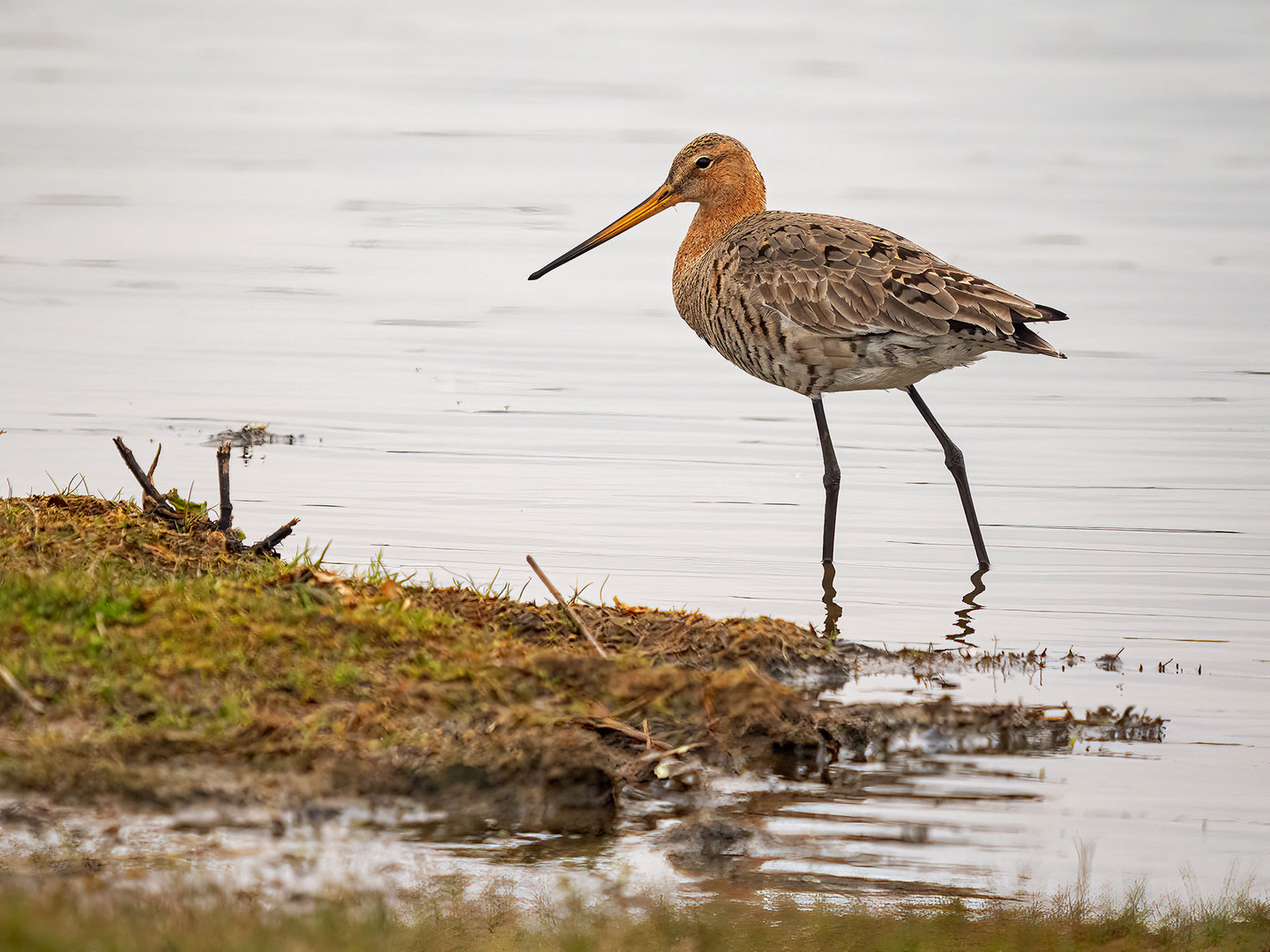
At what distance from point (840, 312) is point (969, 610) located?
5.55 feet

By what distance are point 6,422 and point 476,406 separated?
10.9 feet

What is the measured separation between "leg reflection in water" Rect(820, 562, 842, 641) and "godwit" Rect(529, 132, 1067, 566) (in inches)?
9.0

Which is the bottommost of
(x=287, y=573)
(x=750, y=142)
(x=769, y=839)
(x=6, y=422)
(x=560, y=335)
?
(x=769, y=839)

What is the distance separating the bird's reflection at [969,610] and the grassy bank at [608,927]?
2918mm

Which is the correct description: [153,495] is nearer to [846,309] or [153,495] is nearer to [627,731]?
[627,731]

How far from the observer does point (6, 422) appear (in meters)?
11.4

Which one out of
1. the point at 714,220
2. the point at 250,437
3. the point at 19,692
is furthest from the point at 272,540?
the point at 714,220

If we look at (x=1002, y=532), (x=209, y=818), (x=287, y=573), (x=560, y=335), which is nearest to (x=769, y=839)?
(x=209, y=818)

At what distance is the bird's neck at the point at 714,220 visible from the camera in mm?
10672

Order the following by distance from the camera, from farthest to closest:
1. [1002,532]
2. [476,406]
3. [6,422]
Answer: [476,406] < [6,422] < [1002,532]

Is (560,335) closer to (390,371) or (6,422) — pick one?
(390,371)

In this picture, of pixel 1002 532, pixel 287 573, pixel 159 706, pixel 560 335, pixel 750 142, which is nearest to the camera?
pixel 159 706

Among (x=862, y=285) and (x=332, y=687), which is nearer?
(x=332, y=687)

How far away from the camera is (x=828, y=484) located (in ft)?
30.7
